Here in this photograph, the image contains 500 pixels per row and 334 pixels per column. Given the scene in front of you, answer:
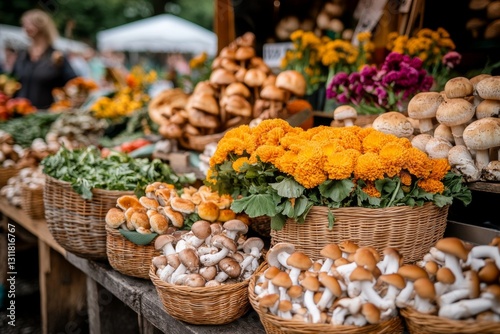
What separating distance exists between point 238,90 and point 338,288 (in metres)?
2.03

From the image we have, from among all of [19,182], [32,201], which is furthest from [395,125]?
[19,182]

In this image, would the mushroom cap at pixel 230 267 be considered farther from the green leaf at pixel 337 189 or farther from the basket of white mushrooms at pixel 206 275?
A: the green leaf at pixel 337 189

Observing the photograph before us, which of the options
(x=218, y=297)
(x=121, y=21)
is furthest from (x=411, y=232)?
(x=121, y=21)

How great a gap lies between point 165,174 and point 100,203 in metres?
0.44

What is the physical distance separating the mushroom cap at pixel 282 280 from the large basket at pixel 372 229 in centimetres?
33

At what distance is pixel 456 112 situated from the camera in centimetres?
200

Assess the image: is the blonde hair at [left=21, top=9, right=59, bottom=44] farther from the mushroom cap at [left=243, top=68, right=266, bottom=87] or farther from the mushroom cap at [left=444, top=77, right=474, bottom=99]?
the mushroom cap at [left=444, top=77, right=474, bottom=99]

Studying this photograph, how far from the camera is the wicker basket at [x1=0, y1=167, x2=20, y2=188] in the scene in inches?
164

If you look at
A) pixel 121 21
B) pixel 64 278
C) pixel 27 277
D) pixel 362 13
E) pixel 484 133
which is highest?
pixel 121 21

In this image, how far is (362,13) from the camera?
406 centimetres

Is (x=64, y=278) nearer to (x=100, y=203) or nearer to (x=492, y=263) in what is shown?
(x=100, y=203)

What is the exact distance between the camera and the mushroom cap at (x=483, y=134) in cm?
191

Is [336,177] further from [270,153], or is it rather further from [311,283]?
[311,283]

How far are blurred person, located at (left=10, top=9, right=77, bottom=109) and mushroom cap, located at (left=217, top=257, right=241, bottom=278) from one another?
546cm
